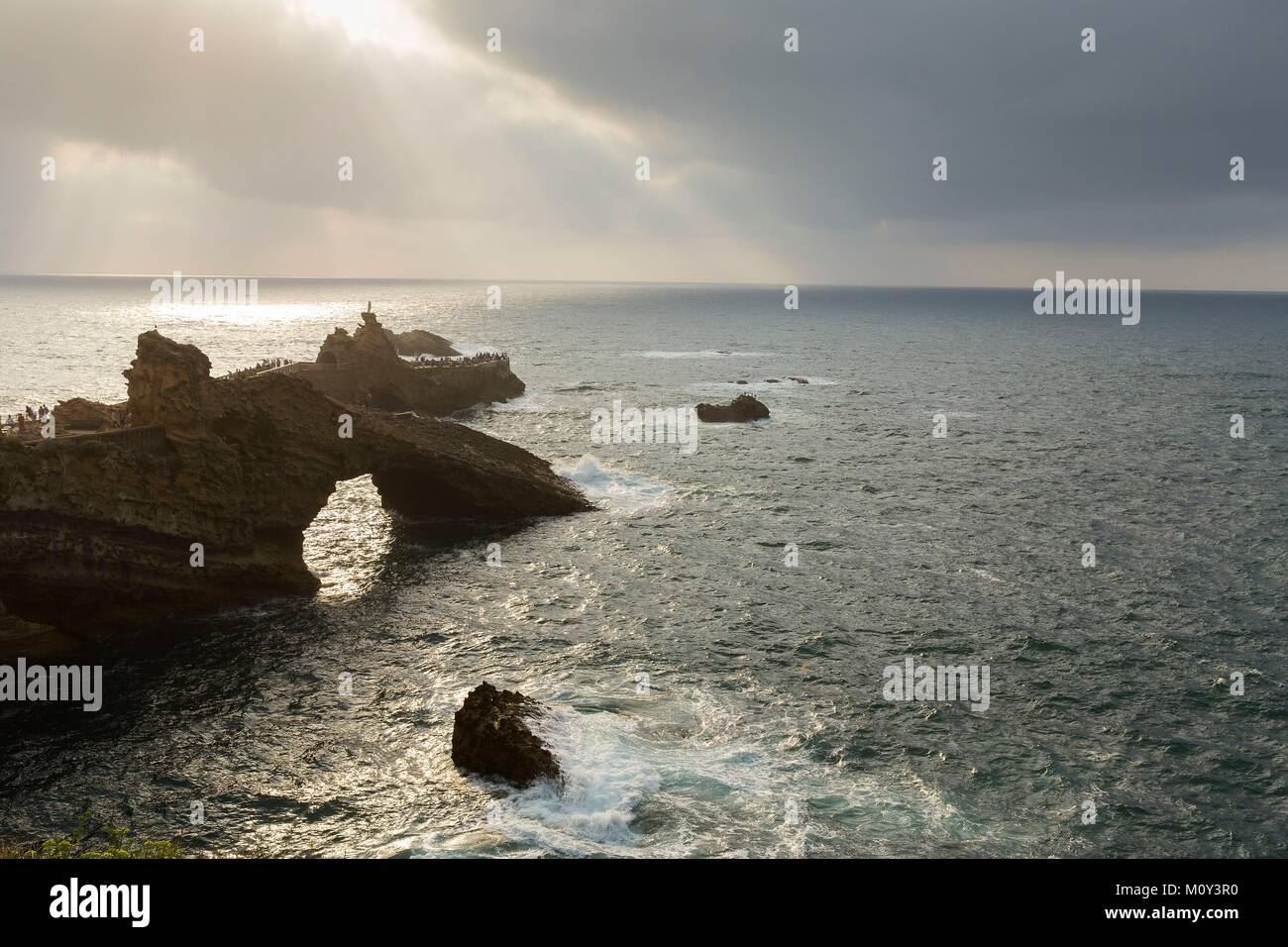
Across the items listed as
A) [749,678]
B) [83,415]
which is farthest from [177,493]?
[749,678]

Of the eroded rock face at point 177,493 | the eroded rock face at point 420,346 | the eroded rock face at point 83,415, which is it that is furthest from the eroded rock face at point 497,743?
the eroded rock face at point 420,346

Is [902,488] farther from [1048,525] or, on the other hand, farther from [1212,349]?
[1212,349]

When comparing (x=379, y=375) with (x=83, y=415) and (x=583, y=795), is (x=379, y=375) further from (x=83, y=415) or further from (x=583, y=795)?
(x=583, y=795)

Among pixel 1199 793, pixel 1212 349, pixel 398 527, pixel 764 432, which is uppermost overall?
pixel 1212 349

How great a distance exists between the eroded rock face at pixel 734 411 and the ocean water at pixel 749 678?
17.9 m

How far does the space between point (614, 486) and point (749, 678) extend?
2775 centimetres

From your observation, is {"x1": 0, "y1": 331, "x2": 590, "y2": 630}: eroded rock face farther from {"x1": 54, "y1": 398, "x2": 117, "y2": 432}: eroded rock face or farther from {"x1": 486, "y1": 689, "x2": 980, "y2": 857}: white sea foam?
{"x1": 486, "y1": 689, "x2": 980, "y2": 857}: white sea foam

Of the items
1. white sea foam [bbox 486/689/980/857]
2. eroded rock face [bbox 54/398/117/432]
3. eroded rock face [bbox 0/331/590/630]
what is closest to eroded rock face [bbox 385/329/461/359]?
eroded rock face [bbox 0/331/590/630]

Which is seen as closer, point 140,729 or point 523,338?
point 140,729

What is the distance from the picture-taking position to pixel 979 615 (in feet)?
120

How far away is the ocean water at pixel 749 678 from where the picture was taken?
22.8 m
